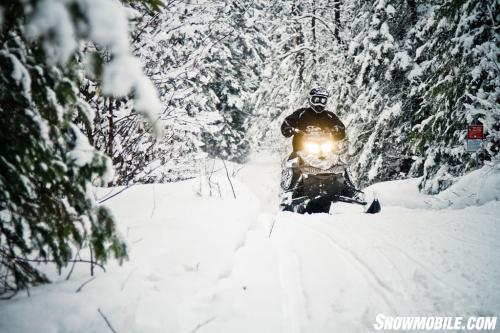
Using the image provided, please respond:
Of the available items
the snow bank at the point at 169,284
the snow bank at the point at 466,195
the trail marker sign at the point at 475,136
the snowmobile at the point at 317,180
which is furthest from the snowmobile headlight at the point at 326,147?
the snow bank at the point at 169,284

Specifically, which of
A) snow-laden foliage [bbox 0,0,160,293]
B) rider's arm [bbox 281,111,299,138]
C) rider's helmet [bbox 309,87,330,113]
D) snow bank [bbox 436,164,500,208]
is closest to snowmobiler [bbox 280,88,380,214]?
rider's arm [bbox 281,111,299,138]

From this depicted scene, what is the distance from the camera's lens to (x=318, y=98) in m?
7.98

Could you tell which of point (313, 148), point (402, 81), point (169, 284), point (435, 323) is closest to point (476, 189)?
point (313, 148)

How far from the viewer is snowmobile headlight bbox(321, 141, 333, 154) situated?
7.16 m

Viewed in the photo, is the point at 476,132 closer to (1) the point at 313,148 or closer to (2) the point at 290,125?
(1) the point at 313,148

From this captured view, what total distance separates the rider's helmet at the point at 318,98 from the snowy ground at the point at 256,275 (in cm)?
355

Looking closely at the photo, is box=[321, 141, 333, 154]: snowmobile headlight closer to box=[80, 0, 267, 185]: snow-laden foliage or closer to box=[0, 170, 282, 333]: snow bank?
box=[80, 0, 267, 185]: snow-laden foliage

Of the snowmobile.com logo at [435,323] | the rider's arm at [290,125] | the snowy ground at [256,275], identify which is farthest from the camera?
the rider's arm at [290,125]

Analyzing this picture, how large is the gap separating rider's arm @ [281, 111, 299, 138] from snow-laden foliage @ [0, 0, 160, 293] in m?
5.98

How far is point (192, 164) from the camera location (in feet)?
29.8

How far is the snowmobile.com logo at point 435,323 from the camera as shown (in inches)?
99.6

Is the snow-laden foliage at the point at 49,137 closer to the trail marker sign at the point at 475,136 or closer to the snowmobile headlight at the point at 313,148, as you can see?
the snowmobile headlight at the point at 313,148

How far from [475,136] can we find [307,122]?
3.53 m

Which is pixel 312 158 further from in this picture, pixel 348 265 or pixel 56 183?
pixel 56 183
